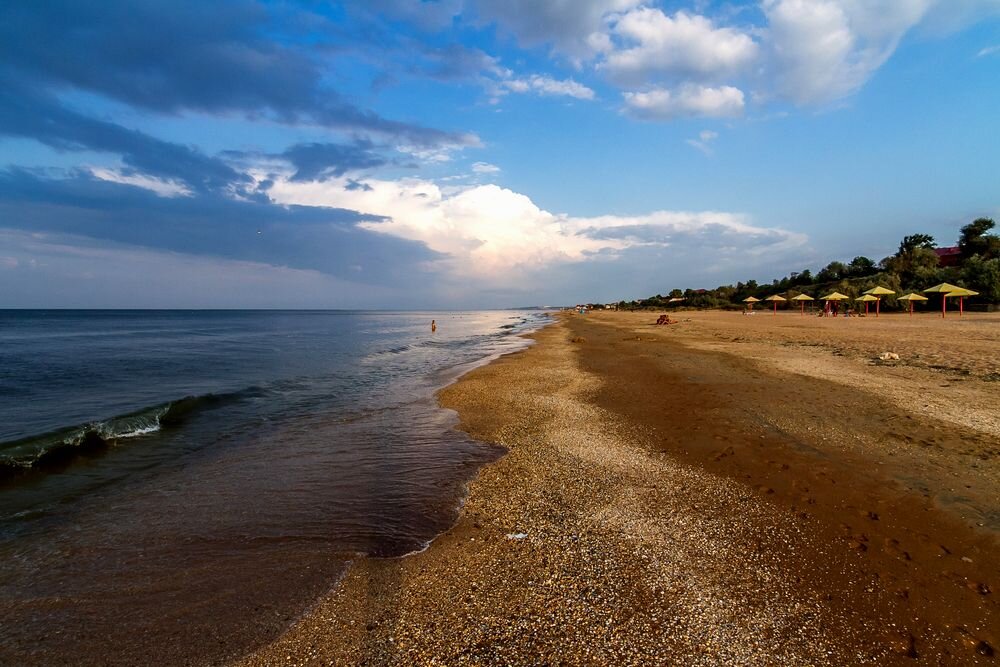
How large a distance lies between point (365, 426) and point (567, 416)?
5304 millimetres

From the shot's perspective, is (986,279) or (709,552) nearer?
(709,552)

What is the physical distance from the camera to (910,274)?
5456 centimetres

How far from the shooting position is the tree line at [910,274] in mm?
43344

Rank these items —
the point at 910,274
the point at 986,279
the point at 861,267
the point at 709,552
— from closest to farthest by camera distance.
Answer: the point at 709,552 → the point at 986,279 → the point at 910,274 → the point at 861,267

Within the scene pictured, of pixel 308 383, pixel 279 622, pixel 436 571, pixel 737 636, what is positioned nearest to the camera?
pixel 737 636

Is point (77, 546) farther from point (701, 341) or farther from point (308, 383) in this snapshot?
point (701, 341)

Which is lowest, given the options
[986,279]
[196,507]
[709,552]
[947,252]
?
[196,507]

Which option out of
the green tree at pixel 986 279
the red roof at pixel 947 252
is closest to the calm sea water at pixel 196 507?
the green tree at pixel 986 279

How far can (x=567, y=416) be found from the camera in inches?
444

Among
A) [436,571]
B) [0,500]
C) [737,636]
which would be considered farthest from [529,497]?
[0,500]

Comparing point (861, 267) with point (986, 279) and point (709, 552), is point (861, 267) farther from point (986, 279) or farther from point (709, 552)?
point (709, 552)

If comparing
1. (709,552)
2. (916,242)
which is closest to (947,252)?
(916,242)

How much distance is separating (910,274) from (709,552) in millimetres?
70834

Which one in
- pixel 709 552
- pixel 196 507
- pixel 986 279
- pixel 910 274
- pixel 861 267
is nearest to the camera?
pixel 709 552
